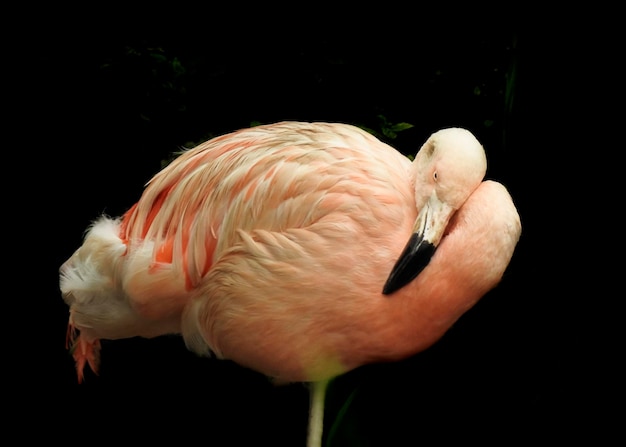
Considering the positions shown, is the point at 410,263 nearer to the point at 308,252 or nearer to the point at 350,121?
the point at 308,252

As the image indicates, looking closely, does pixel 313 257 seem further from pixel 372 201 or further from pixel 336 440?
pixel 336 440

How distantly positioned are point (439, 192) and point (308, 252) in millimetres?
270

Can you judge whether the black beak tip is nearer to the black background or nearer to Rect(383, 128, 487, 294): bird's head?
Rect(383, 128, 487, 294): bird's head

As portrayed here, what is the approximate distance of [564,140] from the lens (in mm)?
1714

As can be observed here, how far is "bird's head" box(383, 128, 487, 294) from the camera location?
1427 mm

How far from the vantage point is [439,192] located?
1.47 metres

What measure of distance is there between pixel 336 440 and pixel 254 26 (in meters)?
1.04

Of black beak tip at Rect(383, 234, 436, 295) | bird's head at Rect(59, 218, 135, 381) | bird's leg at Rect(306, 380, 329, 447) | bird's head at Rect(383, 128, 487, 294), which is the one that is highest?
bird's head at Rect(383, 128, 487, 294)

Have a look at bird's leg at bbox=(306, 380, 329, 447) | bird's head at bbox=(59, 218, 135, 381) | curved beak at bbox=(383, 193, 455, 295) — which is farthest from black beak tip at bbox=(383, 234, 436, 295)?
bird's head at bbox=(59, 218, 135, 381)

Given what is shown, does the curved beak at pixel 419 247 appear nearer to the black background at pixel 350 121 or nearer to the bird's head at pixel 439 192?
the bird's head at pixel 439 192

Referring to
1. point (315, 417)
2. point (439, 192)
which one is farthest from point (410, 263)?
point (315, 417)

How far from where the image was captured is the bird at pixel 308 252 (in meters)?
1.45

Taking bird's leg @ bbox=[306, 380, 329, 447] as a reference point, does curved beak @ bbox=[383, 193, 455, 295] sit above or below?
above

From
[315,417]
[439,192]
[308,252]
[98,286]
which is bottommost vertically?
[315,417]
